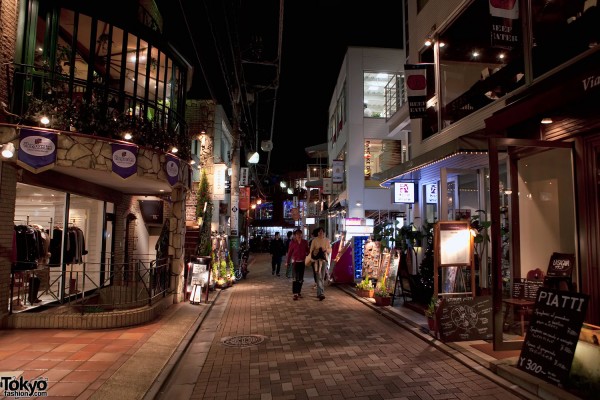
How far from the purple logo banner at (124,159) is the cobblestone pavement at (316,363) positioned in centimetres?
386

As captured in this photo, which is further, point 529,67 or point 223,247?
point 223,247

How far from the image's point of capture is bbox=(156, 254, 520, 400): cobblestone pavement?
514 cm

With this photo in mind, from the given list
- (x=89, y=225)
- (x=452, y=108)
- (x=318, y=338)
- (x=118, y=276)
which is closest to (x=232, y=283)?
(x=118, y=276)

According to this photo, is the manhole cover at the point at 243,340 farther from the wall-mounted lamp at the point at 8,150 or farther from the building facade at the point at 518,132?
the wall-mounted lamp at the point at 8,150

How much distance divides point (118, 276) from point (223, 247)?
13.6 ft

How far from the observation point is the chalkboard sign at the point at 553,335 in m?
4.71

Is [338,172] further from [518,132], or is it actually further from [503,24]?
[503,24]

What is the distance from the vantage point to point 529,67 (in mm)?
7965

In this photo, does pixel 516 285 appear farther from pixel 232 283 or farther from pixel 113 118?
pixel 232 283

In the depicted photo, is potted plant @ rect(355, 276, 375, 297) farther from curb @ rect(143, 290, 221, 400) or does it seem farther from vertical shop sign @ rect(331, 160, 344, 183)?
vertical shop sign @ rect(331, 160, 344, 183)

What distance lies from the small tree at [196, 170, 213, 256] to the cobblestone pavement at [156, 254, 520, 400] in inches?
134

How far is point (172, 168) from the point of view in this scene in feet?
33.6

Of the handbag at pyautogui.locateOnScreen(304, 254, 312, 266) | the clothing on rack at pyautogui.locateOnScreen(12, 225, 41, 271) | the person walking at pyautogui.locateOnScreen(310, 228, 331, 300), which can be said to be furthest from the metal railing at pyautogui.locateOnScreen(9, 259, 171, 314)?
the person walking at pyautogui.locateOnScreen(310, 228, 331, 300)

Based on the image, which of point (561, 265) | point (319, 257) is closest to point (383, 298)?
point (319, 257)
